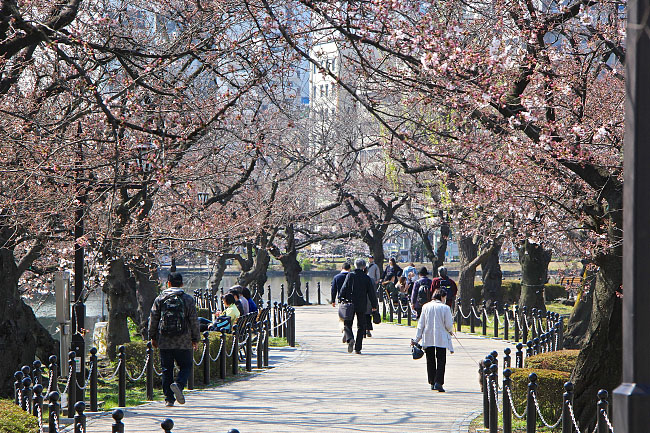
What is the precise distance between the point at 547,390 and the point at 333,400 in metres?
3.15

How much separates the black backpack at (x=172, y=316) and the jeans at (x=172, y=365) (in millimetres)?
343

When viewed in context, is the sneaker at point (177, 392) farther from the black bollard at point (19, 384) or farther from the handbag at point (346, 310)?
the handbag at point (346, 310)

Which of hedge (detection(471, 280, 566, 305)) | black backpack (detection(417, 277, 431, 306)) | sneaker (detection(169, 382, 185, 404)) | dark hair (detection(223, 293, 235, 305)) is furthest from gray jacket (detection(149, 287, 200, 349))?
hedge (detection(471, 280, 566, 305))

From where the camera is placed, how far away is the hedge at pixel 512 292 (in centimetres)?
3231

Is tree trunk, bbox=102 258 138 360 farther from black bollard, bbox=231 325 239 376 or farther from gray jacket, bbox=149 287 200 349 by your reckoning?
gray jacket, bbox=149 287 200 349

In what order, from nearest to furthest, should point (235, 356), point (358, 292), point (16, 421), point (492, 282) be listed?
point (16, 421), point (235, 356), point (358, 292), point (492, 282)

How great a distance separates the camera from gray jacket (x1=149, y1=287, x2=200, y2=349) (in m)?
11.4

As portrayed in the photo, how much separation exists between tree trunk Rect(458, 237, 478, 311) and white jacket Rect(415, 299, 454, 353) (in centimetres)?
1351

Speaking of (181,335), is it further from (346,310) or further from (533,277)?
(533,277)

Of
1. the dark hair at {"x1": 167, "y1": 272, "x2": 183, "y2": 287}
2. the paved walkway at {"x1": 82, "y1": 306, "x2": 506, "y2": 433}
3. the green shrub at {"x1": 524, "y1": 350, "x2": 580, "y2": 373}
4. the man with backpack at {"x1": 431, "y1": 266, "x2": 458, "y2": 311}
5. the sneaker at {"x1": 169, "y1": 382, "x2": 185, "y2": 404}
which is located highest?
the dark hair at {"x1": 167, "y1": 272, "x2": 183, "y2": 287}

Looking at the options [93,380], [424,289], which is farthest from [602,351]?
[424,289]

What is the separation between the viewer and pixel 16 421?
7535 millimetres

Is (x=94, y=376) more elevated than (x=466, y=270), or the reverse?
(x=466, y=270)

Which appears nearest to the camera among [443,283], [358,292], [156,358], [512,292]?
[156,358]
